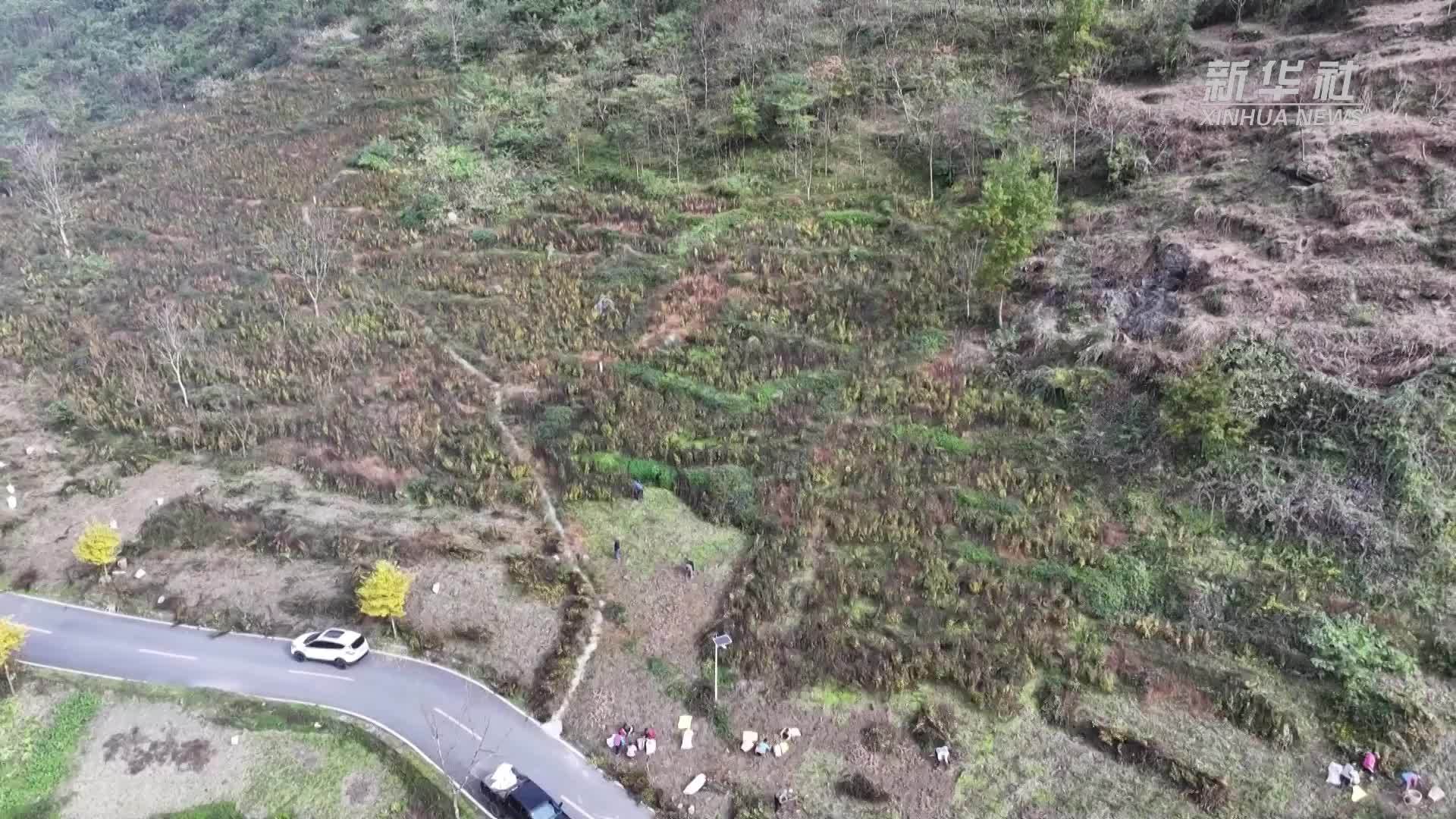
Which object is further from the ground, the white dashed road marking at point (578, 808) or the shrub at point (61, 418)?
the shrub at point (61, 418)

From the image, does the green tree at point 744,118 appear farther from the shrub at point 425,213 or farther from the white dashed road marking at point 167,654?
the white dashed road marking at point 167,654

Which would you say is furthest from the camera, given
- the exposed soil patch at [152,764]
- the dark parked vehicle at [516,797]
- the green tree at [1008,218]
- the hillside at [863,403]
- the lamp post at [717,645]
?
the green tree at [1008,218]

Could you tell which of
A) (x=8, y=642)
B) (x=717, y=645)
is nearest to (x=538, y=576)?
(x=717, y=645)

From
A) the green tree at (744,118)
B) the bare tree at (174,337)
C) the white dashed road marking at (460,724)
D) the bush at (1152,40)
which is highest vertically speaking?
the bush at (1152,40)

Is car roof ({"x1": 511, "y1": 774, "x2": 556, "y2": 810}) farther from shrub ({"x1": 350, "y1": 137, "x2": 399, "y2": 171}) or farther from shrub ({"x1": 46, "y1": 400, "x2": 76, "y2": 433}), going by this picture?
shrub ({"x1": 350, "y1": 137, "x2": 399, "y2": 171})

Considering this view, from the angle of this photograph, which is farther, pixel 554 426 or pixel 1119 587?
pixel 554 426

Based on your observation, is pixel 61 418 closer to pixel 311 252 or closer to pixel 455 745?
pixel 311 252

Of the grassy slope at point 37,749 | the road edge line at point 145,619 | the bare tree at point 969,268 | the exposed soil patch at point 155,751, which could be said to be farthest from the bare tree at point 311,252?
the bare tree at point 969,268
